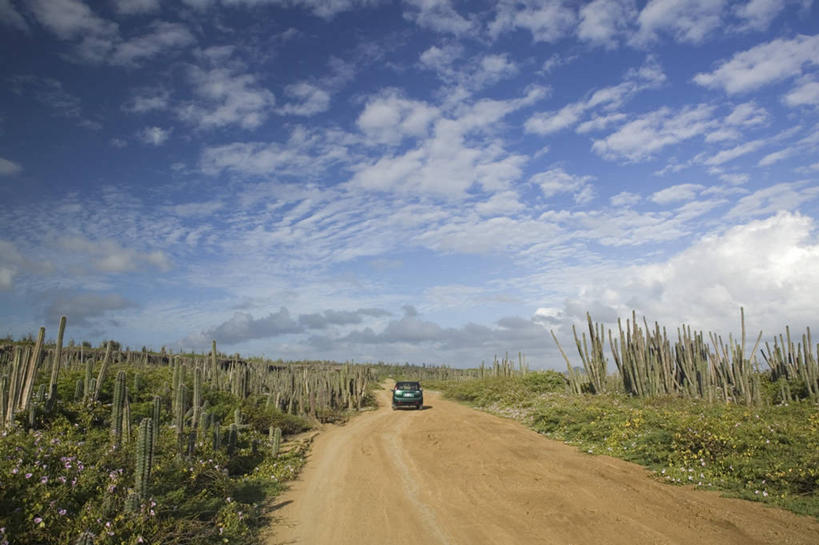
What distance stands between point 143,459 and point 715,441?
11833mm

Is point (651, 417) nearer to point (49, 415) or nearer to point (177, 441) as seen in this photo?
point (177, 441)

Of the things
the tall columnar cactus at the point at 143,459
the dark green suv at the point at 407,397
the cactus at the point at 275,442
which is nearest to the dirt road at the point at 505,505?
the cactus at the point at 275,442

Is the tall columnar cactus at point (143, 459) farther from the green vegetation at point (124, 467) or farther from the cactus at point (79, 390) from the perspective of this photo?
the cactus at point (79, 390)

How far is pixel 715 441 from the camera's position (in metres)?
11.3

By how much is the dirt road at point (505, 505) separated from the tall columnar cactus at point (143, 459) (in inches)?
80.9

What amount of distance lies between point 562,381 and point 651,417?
1655cm

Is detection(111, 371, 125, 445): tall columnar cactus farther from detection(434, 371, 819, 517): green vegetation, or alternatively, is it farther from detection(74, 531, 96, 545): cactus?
detection(434, 371, 819, 517): green vegetation

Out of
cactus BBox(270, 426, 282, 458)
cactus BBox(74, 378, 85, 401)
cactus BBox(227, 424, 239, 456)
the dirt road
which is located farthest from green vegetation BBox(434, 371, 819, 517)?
cactus BBox(74, 378, 85, 401)

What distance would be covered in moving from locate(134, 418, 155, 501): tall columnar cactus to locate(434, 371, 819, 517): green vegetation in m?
9.89

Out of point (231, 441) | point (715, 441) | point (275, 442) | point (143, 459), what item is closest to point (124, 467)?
point (143, 459)

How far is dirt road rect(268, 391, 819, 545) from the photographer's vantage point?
7.26 m

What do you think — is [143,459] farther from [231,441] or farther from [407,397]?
[407,397]

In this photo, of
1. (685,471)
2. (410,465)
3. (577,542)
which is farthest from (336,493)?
(685,471)

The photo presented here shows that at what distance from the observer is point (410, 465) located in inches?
479
